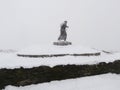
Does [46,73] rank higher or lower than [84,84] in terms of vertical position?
higher

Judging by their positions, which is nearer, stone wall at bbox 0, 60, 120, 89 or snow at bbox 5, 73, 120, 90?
stone wall at bbox 0, 60, 120, 89

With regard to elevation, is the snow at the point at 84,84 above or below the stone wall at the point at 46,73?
below

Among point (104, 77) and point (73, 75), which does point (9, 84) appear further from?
point (104, 77)

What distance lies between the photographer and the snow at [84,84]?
37.0 feet

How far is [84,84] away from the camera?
1207 cm

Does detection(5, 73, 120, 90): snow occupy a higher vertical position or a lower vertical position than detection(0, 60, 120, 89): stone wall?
lower

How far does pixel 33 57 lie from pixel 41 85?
3914mm

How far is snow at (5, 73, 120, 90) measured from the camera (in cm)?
1127

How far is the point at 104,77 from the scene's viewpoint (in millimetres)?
13258

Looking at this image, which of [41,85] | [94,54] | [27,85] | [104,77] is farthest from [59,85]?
[94,54]

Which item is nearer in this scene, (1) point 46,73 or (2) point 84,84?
(1) point 46,73

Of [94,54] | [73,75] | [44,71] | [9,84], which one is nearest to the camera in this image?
[9,84]

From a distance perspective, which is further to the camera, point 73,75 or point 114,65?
point 114,65

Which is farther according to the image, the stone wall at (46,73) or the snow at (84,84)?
the snow at (84,84)
